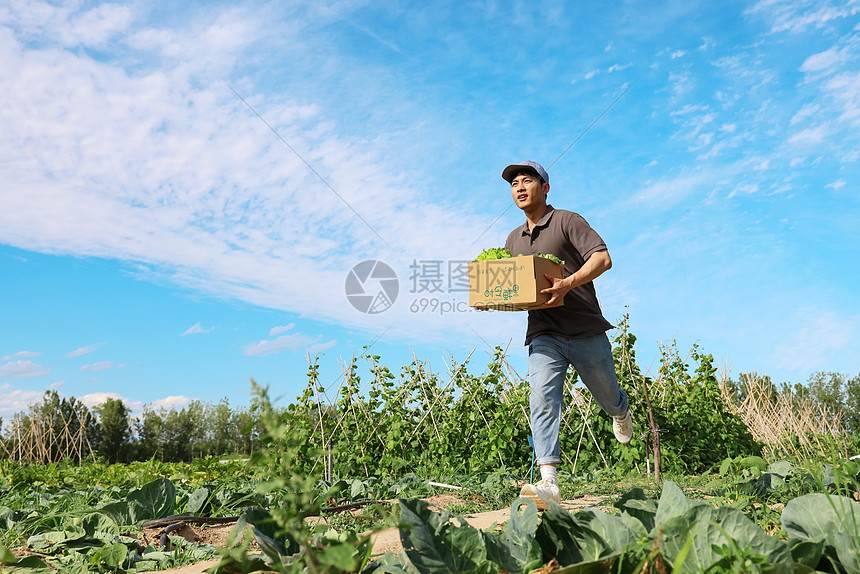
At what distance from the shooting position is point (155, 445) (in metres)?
18.8

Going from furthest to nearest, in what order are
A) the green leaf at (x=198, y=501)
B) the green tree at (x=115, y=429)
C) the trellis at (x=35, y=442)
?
the green tree at (x=115, y=429)
the trellis at (x=35, y=442)
the green leaf at (x=198, y=501)

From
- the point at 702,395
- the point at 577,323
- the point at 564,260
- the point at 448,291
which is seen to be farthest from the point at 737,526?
the point at 702,395

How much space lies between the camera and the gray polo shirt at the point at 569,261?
3730 millimetres

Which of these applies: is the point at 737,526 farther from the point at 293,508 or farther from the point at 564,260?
the point at 564,260

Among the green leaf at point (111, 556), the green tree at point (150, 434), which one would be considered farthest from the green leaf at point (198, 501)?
the green tree at point (150, 434)

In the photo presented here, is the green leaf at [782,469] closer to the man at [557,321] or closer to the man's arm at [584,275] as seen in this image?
the man at [557,321]

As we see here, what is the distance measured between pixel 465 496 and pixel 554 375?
3.33ft

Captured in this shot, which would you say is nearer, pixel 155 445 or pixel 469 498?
pixel 469 498

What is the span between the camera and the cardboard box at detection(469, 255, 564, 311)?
3.63m

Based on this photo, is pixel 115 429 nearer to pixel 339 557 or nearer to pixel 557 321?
pixel 557 321

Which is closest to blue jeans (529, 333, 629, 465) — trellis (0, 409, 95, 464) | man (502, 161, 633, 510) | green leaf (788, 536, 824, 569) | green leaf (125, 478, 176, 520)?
man (502, 161, 633, 510)

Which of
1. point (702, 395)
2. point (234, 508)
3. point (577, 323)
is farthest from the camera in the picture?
point (702, 395)

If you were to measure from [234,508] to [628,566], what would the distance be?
2.24 metres

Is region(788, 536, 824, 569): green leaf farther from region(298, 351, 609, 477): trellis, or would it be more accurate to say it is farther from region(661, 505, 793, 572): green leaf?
region(298, 351, 609, 477): trellis
